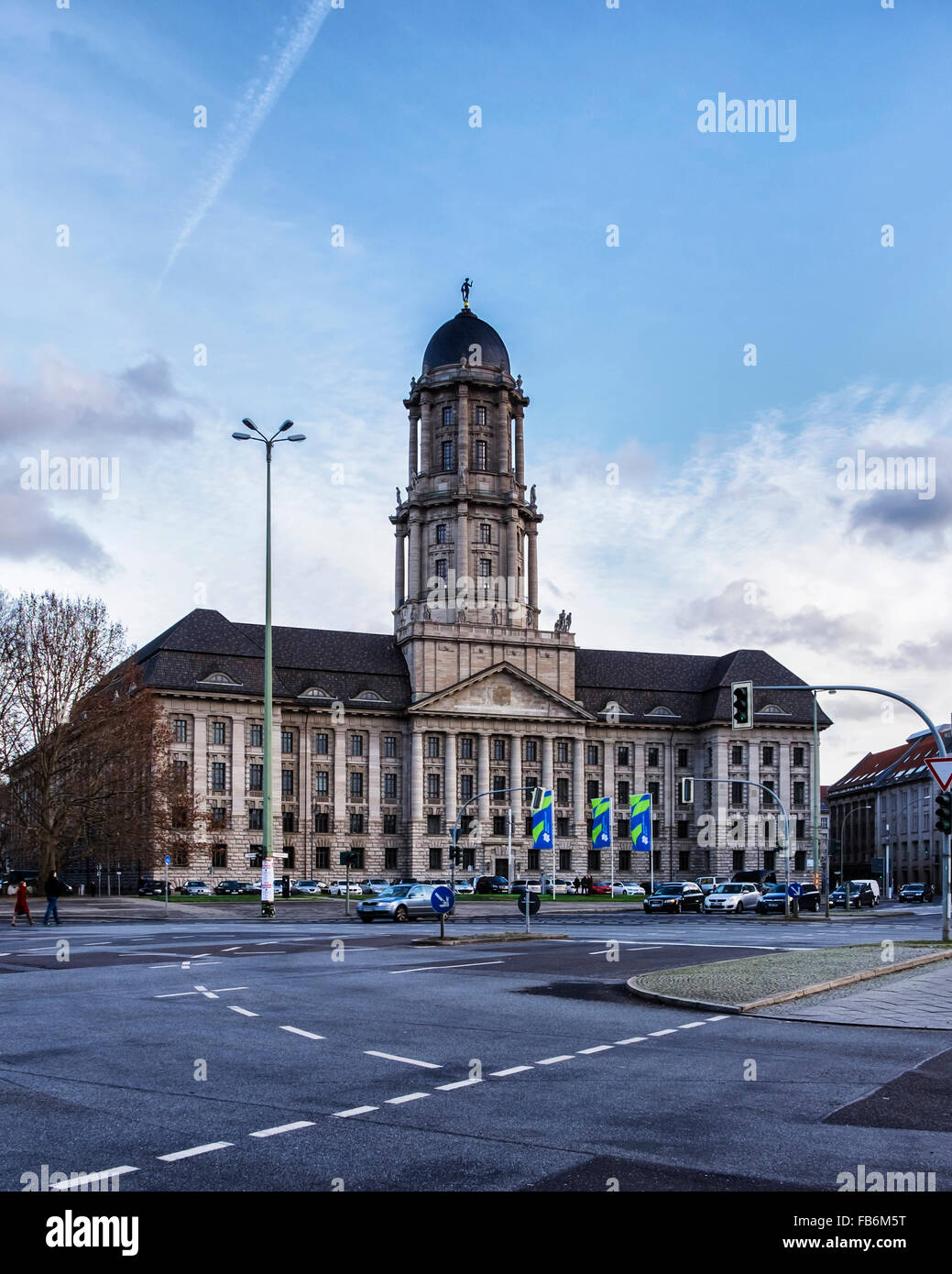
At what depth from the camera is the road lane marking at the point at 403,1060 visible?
38.3ft

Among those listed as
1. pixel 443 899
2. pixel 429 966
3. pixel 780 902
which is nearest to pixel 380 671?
pixel 780 902

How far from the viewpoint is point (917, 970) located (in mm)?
22328

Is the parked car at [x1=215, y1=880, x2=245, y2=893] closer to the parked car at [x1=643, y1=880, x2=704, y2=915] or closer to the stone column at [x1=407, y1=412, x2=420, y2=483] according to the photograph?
the parked car at [x1=643, y1=880, x2=704, y2=915]

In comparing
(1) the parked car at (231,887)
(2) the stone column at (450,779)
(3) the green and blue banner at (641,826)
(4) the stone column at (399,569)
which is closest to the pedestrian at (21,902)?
(3) the green and blue banner at (641,826)

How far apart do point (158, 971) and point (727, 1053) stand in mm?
11672

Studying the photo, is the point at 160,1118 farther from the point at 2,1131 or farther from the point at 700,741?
the point at 700,741

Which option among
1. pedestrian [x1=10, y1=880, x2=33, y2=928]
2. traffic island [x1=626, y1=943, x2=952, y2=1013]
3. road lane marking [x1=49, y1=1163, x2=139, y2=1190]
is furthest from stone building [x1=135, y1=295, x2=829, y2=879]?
road lane marking [x1=49, y1=1163, x2=139, y2=1190]

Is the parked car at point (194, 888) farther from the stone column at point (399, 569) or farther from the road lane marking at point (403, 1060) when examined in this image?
the road lane marking at point (403, 1060)

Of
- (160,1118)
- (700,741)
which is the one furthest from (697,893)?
(160,1118)

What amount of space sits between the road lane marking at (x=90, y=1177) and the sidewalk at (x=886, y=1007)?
972 centimetres

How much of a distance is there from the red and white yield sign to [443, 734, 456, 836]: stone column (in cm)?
7810

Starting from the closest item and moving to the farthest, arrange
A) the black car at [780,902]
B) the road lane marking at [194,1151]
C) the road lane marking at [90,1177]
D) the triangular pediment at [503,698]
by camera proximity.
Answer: the road lane marking at [90,1177], the road lane marking at [194,1151], the black car at [780,902], the triangular pediment at [503,698]
